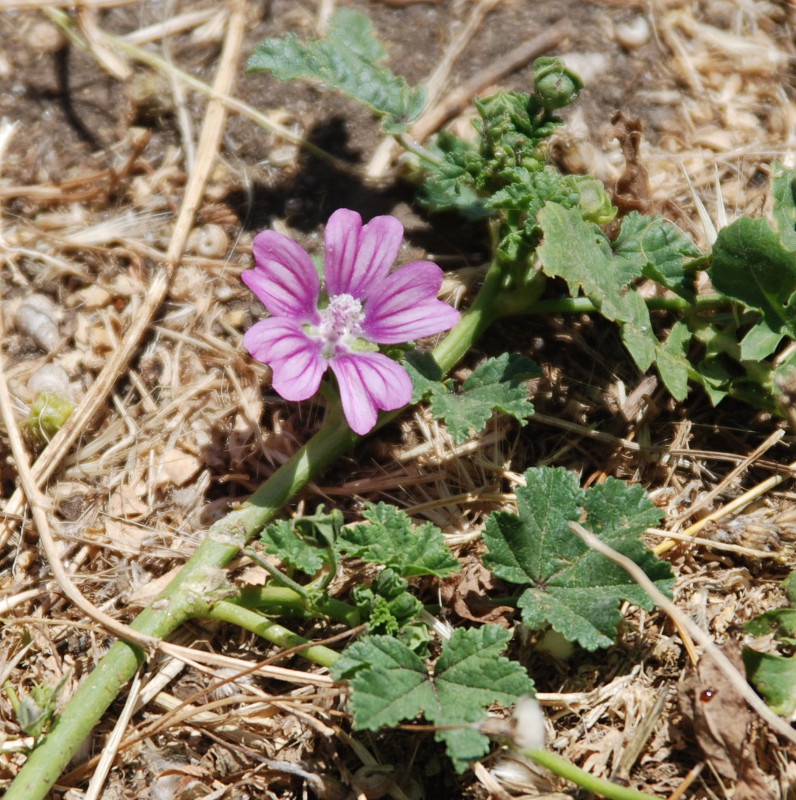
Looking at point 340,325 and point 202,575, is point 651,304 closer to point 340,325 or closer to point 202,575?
point 340,325

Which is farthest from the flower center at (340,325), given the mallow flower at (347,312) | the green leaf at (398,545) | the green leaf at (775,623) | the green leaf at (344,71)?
the green leaf at (775,623)

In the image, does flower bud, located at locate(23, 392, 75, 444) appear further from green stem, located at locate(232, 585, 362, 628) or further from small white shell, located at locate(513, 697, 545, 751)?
small white shell, located at locate(513, 697, 545, 751)

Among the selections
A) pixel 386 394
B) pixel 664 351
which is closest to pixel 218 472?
pixel 386 394

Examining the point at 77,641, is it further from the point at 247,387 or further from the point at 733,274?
the point at 733,274

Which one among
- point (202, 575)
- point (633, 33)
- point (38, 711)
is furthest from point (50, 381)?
point (633, 33)

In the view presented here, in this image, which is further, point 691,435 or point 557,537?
point 691,435
